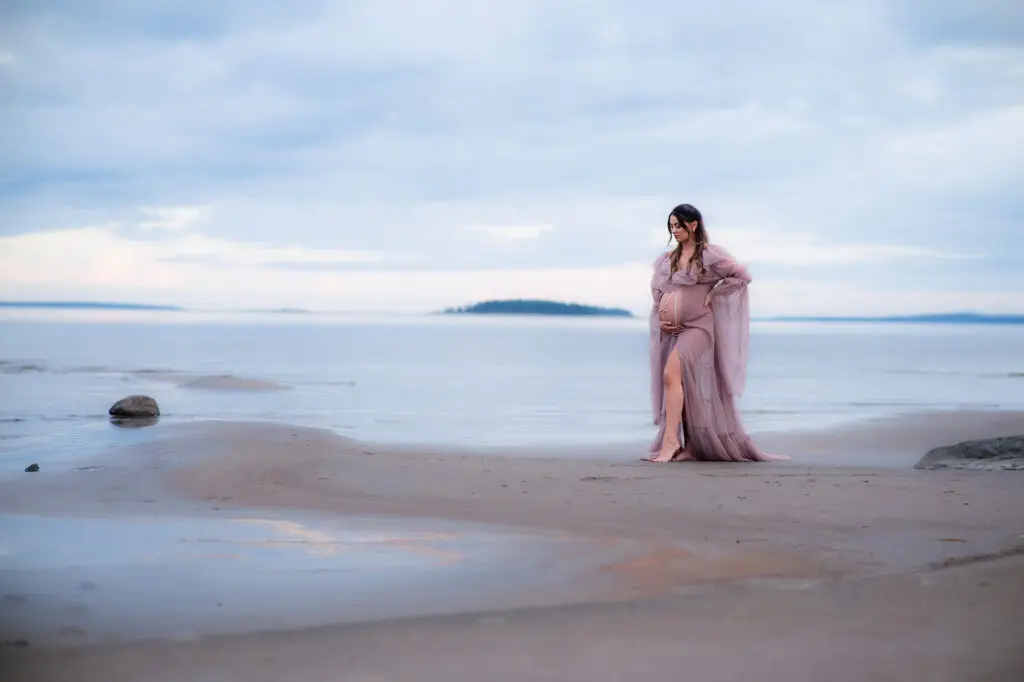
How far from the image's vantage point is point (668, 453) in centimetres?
1015

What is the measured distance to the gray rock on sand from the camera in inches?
364

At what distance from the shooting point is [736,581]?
478 centimetres

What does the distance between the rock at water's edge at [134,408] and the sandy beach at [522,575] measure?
5.67 metres

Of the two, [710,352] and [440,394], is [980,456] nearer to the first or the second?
[710,352]

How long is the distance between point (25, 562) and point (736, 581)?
11.2 feet

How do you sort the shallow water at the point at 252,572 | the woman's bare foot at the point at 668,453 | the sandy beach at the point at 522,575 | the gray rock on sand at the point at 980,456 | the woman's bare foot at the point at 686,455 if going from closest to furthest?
the sandy beach at the point at 522,575 < the shallow water at the point at 252,572 < the gray rock on sand at the point at 980,456 < the woman's bare foot at the point at 668,453 < the woman's bare foot at the point at 686,455

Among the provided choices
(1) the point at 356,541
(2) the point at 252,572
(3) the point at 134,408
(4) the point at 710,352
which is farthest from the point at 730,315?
(3) the point at 134,408

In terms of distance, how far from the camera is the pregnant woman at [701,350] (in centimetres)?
1027

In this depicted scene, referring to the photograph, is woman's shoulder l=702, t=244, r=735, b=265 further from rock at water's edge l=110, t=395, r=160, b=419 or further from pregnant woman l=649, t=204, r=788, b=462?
rock at water's edge l=110, t=395, r=160, b=419

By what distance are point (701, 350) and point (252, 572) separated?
245 inches

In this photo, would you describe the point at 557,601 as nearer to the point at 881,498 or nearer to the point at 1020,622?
the point at 1020,622

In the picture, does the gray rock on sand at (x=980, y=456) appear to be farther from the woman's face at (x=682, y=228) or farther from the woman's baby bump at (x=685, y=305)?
the woman's face at (x=682, y=228)

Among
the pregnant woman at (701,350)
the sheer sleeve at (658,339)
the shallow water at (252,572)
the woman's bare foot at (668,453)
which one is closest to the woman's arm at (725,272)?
the pregnant woman at (701,350)

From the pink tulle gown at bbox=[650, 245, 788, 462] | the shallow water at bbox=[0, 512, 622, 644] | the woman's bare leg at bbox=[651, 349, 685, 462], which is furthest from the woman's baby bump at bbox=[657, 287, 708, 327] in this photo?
the shallow water at bbox=[0, 512, 622, 644]
